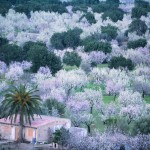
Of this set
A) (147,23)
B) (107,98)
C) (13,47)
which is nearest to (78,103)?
(107,98)

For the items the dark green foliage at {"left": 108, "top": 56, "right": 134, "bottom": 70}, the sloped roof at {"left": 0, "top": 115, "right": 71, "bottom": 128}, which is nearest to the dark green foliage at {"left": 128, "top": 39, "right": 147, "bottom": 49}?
the dark green foliage at {"left": 108, "top": 56, "right": 134, "bottom": 70}

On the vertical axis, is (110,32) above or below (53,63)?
above

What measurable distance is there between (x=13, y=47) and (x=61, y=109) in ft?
144

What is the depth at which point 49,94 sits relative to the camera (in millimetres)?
70562

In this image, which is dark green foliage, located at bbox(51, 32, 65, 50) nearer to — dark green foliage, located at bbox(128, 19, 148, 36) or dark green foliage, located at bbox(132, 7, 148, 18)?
dark green foliage, located at bbox(128, 19, 148, 36)

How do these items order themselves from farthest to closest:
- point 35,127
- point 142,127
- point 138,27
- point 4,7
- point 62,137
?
point 4,7
point 138,27
point 142,127
point 35,127
point 62,137

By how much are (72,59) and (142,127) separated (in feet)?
152

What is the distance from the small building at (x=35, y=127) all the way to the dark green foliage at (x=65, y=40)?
68.2m

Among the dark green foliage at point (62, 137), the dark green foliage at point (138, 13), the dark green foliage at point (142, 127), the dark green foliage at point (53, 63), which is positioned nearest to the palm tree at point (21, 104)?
the dark green foliage at point (62, 137)

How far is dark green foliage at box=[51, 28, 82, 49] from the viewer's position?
122875 millimetres

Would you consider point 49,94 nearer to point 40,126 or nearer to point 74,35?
point 40,126

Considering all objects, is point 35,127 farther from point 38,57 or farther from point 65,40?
point 65,40

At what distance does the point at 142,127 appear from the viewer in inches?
2099

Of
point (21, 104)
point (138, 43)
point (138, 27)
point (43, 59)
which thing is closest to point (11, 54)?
point (43, 59)
